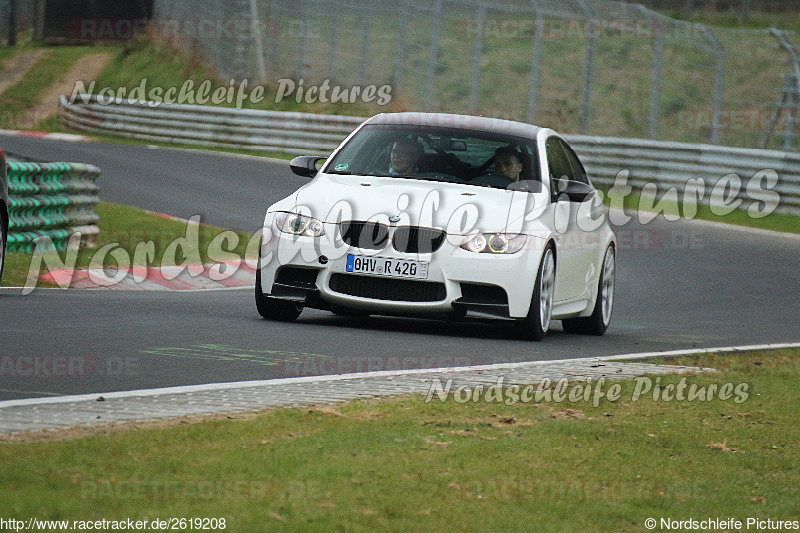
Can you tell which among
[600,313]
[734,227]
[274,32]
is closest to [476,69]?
[274,32]

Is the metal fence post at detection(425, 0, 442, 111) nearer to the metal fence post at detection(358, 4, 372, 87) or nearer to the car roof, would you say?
the metal fence post at detection(358, 4, 372, 87)

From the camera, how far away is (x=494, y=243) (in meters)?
9.63

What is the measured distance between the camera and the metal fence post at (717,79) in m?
23.9

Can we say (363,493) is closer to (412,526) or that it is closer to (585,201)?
(412,526)

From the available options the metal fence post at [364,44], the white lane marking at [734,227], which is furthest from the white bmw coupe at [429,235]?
the metal fence post at [364,44]

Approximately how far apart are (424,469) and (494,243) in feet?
14.7

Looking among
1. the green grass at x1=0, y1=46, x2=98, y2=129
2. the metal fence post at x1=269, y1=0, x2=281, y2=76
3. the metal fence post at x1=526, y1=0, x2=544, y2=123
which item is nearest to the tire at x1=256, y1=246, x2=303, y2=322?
the metal fence post at x1=526, y1=0, x2=544, y2=123

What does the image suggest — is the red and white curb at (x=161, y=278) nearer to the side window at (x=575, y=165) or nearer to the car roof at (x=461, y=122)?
the car roof at (x=461, y=122)

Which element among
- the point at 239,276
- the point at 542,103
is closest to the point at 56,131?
the point at 542,103

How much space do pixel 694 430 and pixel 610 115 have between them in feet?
73.2

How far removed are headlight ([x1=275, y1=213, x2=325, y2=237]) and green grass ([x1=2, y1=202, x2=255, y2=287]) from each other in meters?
3.29

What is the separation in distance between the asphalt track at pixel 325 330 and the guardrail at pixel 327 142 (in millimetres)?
3810

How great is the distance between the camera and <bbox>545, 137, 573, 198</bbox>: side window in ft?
35.3

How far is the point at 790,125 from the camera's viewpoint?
77.9 ft
